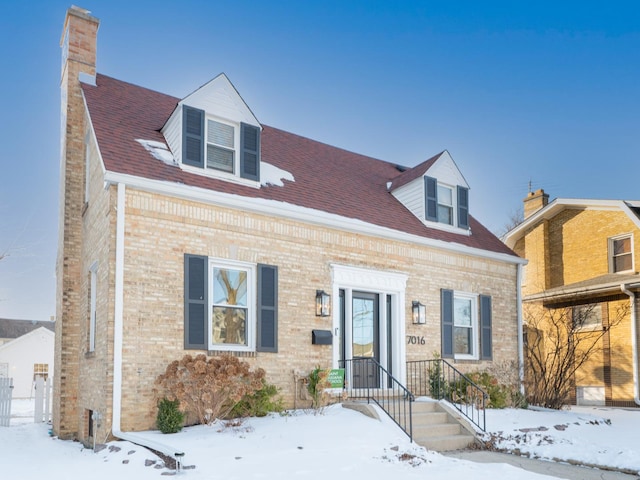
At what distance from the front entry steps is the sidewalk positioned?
0.87ft

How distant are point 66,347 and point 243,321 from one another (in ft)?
12.2

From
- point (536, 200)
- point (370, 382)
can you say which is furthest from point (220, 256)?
point (536, 200)

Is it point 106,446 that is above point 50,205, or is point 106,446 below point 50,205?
below

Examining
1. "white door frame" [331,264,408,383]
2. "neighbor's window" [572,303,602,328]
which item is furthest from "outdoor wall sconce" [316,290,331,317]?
"neighbor's window" [572,303,602,328]

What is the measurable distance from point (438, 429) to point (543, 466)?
2.14 m

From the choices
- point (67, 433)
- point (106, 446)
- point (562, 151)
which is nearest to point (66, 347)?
point (67, 433)

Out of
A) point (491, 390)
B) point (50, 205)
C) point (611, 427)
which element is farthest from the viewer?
point (50, 205)

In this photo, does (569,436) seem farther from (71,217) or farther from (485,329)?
(71,217)

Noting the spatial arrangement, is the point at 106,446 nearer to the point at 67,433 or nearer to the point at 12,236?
the point at 67,433

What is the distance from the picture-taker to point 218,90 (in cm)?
1205

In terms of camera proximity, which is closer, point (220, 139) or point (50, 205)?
point (220, 139)

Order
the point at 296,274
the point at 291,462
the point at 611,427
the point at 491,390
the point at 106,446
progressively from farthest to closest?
1. the point at 491,390
2. the point at 611,427
3. the point at 296,274
4. the point at 106,446
5. the point at 291,462

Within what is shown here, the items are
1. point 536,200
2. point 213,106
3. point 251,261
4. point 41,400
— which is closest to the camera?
point 251,261

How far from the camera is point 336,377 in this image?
39.9ft
